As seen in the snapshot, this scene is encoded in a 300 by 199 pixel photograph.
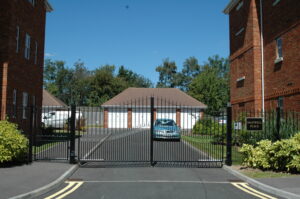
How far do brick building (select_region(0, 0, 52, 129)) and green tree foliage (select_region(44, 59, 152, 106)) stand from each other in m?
41.2

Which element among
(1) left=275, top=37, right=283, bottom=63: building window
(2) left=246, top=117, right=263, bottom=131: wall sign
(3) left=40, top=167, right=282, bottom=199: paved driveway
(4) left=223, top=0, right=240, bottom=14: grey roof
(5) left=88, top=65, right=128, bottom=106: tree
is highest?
(4) left=223, top=0, right=240, bottom=14: grey roof

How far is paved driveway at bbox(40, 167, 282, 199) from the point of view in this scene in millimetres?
7699

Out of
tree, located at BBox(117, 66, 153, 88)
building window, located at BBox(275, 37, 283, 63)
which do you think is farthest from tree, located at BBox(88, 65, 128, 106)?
building window, located at BBox(275, 37, 283, 63)

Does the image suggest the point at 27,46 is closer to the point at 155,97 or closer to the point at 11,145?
the point at 11,145

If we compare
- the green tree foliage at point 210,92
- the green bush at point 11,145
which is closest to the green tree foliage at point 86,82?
the green tree foliage at point 210,92

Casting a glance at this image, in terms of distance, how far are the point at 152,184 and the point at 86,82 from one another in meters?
59.4

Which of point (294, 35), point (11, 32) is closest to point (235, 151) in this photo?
point (294, 35)

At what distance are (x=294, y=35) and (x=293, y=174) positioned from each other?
8.49m

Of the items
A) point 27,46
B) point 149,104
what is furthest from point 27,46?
point 149,104

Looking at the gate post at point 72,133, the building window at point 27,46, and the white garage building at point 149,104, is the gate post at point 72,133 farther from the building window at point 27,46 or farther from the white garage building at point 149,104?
the white garage building at point 149,104

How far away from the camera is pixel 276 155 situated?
10312 millimetres

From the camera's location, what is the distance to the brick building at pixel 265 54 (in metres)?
15.9

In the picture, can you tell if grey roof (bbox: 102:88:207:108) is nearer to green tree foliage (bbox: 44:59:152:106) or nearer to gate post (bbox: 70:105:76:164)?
green tree foliage (bbox: 44:59:152:106)

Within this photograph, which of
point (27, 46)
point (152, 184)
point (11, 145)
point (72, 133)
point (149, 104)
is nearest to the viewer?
point (152, 184)
